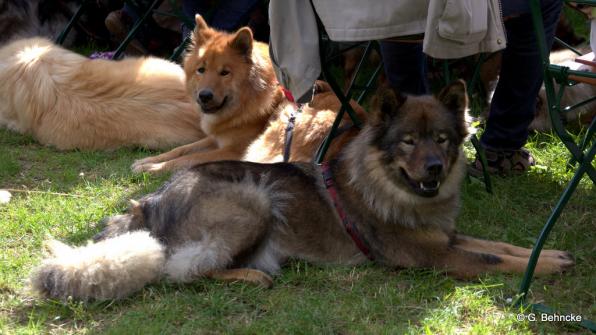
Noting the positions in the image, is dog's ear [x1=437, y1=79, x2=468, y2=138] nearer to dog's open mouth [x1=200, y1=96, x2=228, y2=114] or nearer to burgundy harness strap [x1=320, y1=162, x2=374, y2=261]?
burgundy harness strap [x1=320, y1=162, x2=374, y2=261]

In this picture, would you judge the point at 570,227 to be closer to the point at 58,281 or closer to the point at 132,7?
the point at 58,281

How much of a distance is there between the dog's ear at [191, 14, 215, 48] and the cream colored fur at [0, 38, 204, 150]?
0.51 meters

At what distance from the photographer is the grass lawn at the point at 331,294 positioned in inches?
117

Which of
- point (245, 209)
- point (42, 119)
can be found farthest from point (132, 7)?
point (245, 209)

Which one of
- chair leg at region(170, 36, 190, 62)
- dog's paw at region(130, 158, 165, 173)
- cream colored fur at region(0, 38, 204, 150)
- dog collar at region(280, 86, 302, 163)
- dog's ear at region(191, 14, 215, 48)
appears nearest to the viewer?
dog collar at region(280, 86, 302, 163)

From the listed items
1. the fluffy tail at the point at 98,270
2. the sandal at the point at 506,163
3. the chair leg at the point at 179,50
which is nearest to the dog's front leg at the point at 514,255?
the sandal at the point at 506,163

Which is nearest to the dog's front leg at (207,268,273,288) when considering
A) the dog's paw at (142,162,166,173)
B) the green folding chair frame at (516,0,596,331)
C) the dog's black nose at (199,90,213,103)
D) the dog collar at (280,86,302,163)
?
the green folding chair frame at (516,0,596,331)

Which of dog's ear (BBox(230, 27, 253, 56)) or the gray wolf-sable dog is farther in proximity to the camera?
dog's ear (BBox(230, 27, 253, 56))

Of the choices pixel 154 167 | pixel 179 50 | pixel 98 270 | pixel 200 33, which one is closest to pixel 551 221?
pixel 98 270

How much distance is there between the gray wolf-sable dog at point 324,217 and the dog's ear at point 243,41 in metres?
1.60

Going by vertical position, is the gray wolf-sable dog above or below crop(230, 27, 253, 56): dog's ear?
below

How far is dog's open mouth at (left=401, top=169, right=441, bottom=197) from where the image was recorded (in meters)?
3.39

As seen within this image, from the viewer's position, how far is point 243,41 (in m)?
5.09

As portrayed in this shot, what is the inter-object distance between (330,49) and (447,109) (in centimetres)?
297
